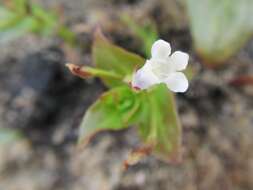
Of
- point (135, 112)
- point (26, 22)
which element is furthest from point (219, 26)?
point (26, 22)

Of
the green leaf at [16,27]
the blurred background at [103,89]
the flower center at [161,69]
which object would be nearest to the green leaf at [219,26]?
the blurred background at [103,89]

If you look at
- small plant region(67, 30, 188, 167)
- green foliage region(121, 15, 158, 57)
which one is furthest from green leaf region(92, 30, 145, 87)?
green foliage region(121, 15, 158, 57)

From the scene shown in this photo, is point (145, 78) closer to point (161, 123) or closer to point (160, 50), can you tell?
point (160, 50)

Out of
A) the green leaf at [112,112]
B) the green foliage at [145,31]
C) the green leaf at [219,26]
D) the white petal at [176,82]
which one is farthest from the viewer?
the green foliage at [145,31]

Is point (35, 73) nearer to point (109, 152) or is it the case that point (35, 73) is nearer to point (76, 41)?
point (76, 41)

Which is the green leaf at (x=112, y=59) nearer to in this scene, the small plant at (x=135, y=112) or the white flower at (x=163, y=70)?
the small plant at (x=135, y=112)

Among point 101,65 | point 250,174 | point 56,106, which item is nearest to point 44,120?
point 56,106
